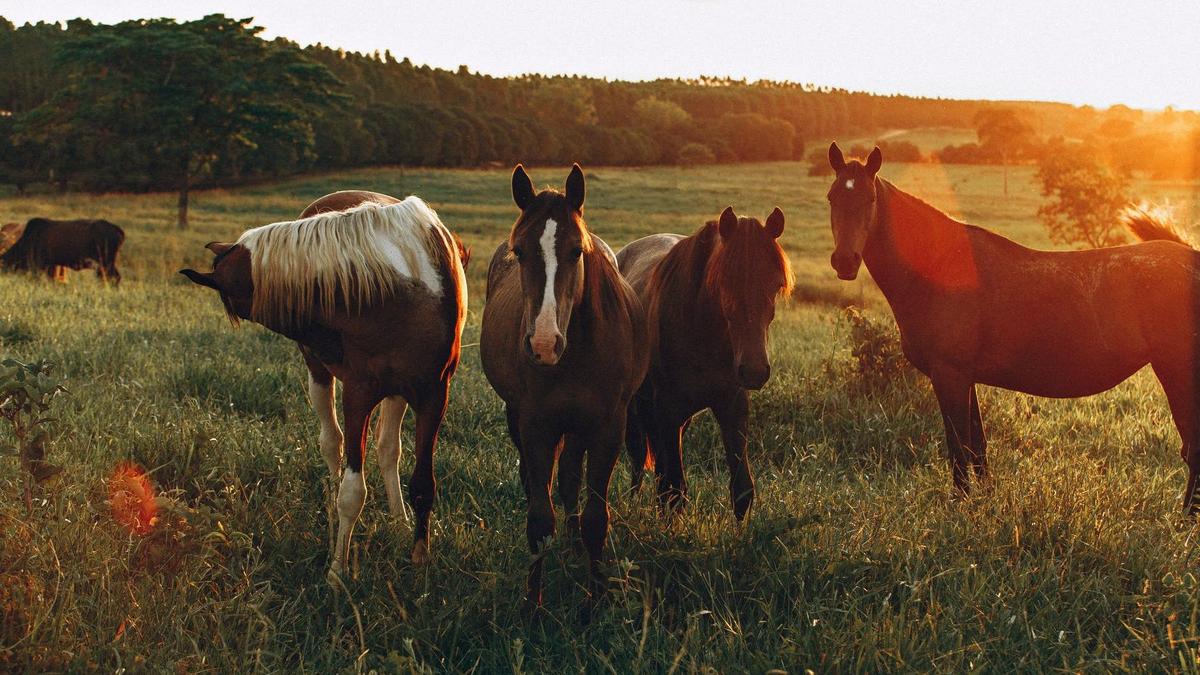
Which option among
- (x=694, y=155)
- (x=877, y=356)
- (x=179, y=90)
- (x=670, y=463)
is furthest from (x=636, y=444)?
(x=694, y=155)

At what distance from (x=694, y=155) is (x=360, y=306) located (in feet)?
288

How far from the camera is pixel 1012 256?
5.08m

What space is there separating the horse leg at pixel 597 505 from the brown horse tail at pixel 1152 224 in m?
3.97

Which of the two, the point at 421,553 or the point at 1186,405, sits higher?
the point at 1186,405

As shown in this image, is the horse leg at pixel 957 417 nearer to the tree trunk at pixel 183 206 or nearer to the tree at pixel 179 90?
the tree trunk at pixel 183 206

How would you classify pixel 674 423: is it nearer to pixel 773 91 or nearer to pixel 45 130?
pixel 45 130

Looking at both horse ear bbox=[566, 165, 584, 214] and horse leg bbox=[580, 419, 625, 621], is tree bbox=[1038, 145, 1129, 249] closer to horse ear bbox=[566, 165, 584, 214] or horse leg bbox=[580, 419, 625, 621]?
horse leg bbox=[580, 419, 625, 621]

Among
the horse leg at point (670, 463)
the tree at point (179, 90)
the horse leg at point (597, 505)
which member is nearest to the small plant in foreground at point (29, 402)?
the horse leg at point (597, 505)

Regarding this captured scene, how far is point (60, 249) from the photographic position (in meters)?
15.9

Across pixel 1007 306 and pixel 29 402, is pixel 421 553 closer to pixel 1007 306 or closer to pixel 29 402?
pixel 29 402

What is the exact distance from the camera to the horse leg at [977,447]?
493 centimetres

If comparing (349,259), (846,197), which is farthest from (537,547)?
(846,197)

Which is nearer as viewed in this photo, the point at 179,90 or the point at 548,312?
the point at 548,312

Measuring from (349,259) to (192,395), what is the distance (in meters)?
3.56
